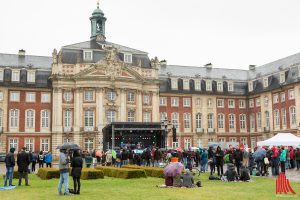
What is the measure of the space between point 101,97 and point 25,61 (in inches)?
511

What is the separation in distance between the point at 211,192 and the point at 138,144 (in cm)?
2864

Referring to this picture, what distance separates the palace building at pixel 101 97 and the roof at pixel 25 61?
0.13 metres

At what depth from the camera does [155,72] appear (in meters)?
59.0

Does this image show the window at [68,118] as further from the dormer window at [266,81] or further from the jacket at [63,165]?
the jacket at [63,165]

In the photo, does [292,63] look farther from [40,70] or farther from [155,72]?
[40,70]

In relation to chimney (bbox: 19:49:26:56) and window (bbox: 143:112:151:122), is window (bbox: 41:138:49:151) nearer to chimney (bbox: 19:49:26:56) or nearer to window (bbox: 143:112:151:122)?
chimney (bbox: 19:49:26:56)

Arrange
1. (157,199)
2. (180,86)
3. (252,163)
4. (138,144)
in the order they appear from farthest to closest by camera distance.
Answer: (180,86) < (138,144) < (252,163) < (157,199)

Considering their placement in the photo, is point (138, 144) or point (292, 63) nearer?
point (138, 144)

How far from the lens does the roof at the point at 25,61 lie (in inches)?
2232

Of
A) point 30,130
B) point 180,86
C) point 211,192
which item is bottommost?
point 211,192

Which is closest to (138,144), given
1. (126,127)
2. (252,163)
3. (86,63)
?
(126,127)

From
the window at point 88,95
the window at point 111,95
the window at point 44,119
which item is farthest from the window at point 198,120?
the window at point 44,119

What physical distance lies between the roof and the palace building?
0.13 meters

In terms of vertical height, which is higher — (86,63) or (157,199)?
(86,63)
